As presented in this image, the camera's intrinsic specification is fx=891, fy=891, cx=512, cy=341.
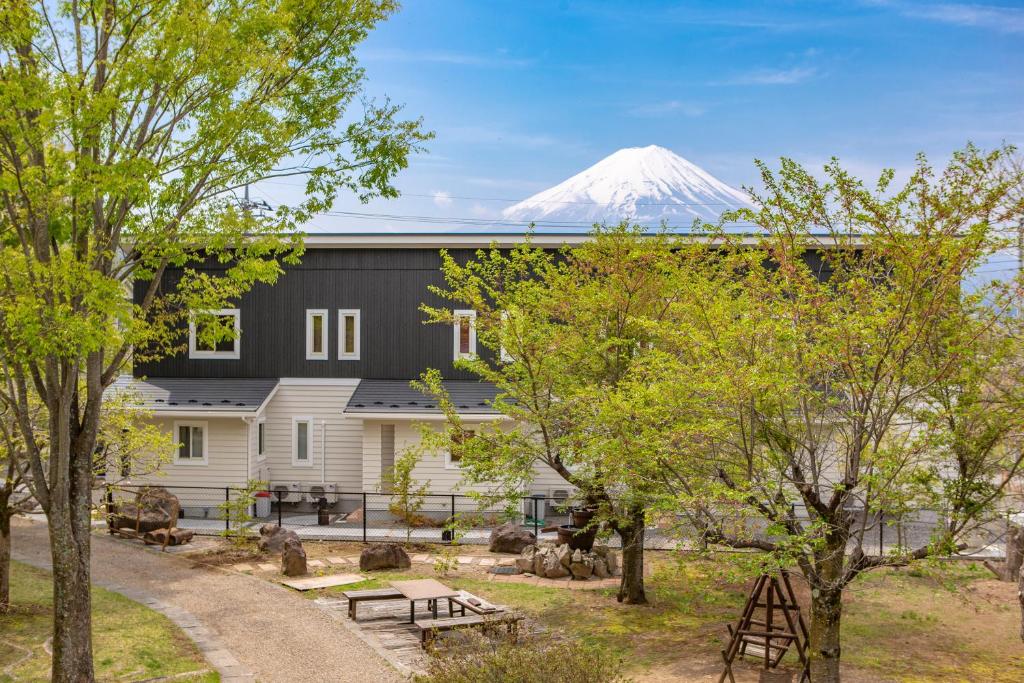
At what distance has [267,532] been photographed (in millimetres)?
19641

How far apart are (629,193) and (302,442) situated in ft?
369

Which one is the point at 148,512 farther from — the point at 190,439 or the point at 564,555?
the point at 564,555

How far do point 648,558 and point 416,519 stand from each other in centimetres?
620

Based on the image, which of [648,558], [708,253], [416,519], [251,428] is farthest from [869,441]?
[251,428]

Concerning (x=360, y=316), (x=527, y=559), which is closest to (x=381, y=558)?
(x=527, y=559)

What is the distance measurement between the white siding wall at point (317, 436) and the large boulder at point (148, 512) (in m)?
3.70

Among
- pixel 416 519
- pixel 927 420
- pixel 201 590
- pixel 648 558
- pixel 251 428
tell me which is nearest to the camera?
pixel 927 420

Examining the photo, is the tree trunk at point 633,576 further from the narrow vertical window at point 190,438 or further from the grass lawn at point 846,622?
the narrow vertical window at point 190,438

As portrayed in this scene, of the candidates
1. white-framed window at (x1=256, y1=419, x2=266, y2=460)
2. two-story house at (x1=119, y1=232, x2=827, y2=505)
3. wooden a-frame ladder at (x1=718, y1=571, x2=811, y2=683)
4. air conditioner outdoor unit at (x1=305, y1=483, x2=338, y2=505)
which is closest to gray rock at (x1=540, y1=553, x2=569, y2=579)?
wooden a-frame ladder at (x1=718, y1=571, x2=811, y2=683)

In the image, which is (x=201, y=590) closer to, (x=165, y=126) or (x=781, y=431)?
(x=165, y=126)

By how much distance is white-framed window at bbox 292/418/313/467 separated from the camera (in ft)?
83.3

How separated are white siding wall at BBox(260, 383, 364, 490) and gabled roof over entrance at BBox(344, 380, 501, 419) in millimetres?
1024

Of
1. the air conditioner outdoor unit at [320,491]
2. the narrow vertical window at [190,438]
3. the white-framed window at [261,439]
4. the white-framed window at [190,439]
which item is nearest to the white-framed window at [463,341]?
the air conditioner outdoor unit at [320,491]

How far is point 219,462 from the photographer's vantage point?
24.2 metres
